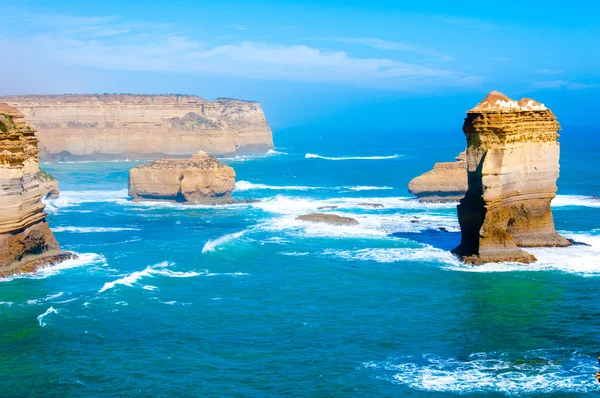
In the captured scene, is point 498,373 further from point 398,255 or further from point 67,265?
point 67,265

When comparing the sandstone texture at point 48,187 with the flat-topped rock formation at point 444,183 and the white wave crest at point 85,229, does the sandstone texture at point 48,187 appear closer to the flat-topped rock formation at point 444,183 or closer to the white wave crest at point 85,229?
the white wave crest at point 85,229

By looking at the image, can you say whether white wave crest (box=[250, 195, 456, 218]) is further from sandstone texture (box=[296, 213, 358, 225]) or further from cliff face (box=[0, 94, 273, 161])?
cliff face (box=[0, 94, 273, 161])

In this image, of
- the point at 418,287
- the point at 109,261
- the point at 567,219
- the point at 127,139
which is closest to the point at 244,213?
the point at 109,261

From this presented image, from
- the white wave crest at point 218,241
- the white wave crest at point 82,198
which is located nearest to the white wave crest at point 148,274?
the white wave crest at point 218,241

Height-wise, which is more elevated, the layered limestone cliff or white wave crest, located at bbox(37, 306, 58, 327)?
the layered limestone cliff

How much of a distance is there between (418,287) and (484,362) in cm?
946

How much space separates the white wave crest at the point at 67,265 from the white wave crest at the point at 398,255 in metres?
12.0

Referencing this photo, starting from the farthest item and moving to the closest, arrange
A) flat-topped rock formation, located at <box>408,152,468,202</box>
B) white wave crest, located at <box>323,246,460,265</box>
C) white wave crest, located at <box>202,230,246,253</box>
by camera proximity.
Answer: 1. flat-topped rock formation, located at <box>408,152,468,202</box>
2. white wave crest, located at <box>202,230,246,253</box>
3. white wave crest, located at <box>323,246,460,265</box>

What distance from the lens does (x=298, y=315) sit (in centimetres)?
2769

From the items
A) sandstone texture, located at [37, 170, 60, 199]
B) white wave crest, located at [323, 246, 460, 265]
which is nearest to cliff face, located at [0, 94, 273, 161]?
sandstone texture, located at [37, 170, 60, 199]

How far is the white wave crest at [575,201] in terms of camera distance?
56125mm

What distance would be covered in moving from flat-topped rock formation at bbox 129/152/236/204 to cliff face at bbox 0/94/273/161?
58.0m

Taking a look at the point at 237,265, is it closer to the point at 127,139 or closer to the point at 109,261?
the point at 109,261

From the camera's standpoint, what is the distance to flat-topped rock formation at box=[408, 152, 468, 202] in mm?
59594
